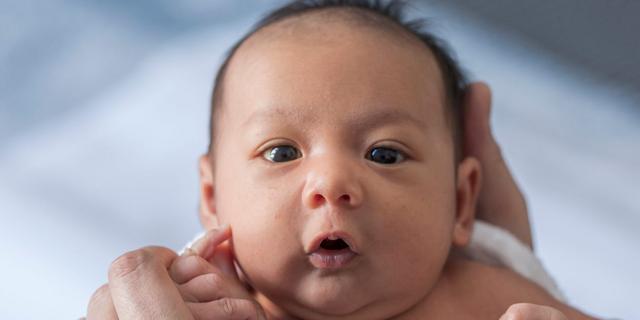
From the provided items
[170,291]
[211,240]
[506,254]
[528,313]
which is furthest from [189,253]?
[506,254]

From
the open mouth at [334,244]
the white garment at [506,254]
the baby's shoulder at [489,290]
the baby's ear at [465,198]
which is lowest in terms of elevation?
the white garment at [506,254]

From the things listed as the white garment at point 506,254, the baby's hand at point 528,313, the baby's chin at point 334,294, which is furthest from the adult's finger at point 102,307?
the baby's hand at point 528,313

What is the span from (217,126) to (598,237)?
105 centimetres

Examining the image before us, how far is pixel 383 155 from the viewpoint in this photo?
1145 millimetres

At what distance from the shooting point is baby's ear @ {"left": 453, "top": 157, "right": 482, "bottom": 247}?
1.29 m

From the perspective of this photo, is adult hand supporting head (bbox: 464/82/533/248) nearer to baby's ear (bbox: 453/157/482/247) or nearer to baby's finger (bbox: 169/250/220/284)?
baby's ear (bbox: 453/157/482/247)

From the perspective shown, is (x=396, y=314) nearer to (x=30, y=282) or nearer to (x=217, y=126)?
(x=217, y=126)

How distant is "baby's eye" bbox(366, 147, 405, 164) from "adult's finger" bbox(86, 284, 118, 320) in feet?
1.27

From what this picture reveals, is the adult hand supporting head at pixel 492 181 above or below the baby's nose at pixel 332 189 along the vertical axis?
below

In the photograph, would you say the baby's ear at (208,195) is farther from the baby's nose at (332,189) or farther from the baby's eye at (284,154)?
the baby's nose at (332,189)

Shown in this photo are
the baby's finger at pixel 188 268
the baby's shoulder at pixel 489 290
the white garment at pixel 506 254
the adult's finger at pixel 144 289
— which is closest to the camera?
the adult's finger at pixel 144 289

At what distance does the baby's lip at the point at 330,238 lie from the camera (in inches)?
40.2

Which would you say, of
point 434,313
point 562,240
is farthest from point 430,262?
point 562,240

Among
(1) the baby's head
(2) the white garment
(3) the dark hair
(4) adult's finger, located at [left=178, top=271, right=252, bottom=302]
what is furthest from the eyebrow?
(2) the white garment
